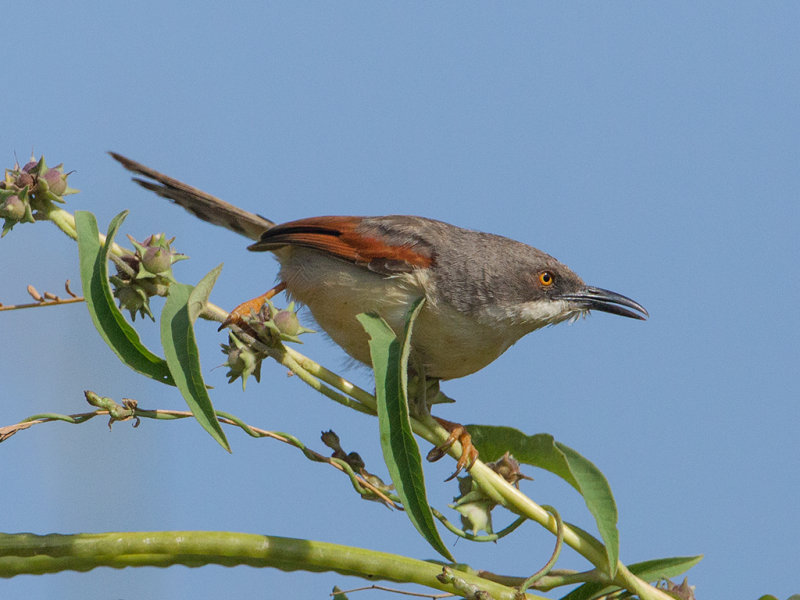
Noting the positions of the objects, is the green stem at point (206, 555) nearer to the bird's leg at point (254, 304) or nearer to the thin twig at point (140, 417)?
the thin twig at point (140, 417)

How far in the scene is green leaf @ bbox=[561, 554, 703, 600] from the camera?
2.78 meters

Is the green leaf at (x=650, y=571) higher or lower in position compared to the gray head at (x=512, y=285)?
lower

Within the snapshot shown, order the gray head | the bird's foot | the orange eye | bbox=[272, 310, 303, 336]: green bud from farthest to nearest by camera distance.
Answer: the orange eye
the gray head
the bird's foot
bbox=[272, 310, 303, 336]: green bud

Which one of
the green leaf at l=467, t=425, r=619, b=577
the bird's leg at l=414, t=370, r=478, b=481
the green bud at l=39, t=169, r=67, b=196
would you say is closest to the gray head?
the bird's leg at l=414, t=370, r=478, b=481

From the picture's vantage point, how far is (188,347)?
2.52m

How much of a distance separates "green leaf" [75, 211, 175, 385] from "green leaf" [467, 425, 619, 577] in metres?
1.27

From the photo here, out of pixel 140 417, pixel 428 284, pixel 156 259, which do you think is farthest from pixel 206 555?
pixel 428 284

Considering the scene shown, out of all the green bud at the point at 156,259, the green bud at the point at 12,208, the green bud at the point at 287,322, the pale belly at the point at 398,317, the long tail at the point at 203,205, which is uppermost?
the long tail at the point at 203,205

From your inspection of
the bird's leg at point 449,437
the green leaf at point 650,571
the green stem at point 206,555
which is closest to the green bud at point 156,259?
the green stem at point 206,555

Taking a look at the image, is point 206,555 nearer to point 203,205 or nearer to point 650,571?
point 650,571

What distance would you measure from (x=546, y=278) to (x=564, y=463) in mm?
2391

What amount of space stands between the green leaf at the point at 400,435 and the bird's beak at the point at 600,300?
266cm

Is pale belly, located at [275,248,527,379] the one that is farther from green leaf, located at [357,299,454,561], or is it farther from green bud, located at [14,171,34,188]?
green bud, located at [14,171,34,188]

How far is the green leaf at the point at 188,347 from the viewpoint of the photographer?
244 centimetres
